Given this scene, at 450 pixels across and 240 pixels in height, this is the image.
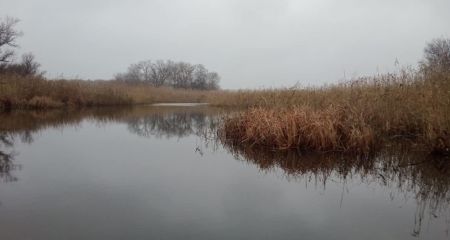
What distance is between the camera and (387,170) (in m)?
4.55

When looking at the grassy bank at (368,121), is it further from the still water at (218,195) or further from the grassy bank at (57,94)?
the grassy bank at (57,94)

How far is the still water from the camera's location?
2723 mm

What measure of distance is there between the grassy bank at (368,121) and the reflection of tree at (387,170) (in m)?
0.25

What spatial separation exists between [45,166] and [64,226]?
8.10 ft

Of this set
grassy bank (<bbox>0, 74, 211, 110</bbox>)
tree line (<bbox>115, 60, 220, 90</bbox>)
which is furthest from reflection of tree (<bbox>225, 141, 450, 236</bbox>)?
tree line (<bbox>115, 60, 220, 90</bbox>)

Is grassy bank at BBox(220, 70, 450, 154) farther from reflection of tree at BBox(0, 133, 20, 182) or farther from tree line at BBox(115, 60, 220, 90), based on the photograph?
tree line at BBox(115, 60, 220, 90)

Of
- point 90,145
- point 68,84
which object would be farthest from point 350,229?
point 68,84

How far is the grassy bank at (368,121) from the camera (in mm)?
5117

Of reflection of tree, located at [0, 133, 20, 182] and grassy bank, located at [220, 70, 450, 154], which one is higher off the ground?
grassy bank, located at [220, 70, 450, 154]

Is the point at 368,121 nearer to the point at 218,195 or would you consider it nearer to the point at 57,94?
the point at 218,195

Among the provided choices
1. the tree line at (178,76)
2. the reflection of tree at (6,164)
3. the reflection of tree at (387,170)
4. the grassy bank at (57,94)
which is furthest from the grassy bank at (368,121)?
the tree line at (178,76)

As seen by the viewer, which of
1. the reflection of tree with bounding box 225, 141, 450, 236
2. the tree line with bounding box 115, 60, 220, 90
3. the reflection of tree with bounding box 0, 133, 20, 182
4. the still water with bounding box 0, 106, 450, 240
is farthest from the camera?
the tree line with bounding box 115, 60, 220, 90

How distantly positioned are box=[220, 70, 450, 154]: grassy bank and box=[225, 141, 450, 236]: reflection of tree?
0.83 ft

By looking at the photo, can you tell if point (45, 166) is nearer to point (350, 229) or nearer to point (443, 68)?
point (350, 229)
